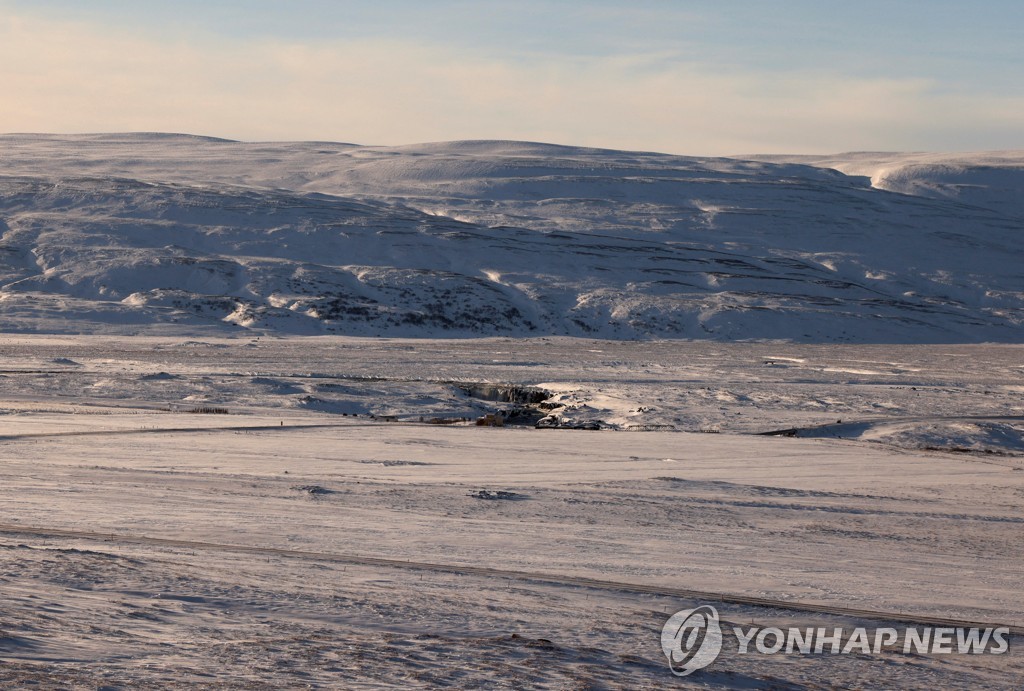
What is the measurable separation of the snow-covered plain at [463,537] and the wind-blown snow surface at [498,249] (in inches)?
1136

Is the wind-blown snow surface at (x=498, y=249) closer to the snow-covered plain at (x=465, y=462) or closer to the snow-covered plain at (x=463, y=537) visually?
the snow-covered plain at (x=465, y=462)

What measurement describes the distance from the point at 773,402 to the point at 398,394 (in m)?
8.76

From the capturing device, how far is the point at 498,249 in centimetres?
7069

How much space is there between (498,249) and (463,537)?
60.1 m

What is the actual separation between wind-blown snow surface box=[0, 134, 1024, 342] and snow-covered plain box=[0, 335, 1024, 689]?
28860 mm

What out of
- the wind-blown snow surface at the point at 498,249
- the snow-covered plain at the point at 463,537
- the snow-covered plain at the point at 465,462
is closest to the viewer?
the snow-covered plain at the point at 463,537

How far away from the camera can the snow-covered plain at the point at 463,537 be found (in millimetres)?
7410

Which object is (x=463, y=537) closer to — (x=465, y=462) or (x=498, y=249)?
(x=465, y=462)

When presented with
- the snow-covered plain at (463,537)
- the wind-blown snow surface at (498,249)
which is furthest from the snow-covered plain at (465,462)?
the wind-blown snow surface at (498,249)

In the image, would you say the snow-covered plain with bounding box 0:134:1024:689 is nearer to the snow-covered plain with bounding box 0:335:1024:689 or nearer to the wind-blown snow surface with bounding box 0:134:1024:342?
the snow-covered plain with bounding box 0:335:1024:689

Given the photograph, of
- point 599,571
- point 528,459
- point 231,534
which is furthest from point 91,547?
point 528,459

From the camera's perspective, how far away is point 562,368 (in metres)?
34.2

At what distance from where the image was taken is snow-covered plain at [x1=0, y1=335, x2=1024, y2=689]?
24.3 ft

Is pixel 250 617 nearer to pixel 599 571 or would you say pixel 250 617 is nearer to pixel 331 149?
pixel 599 571
